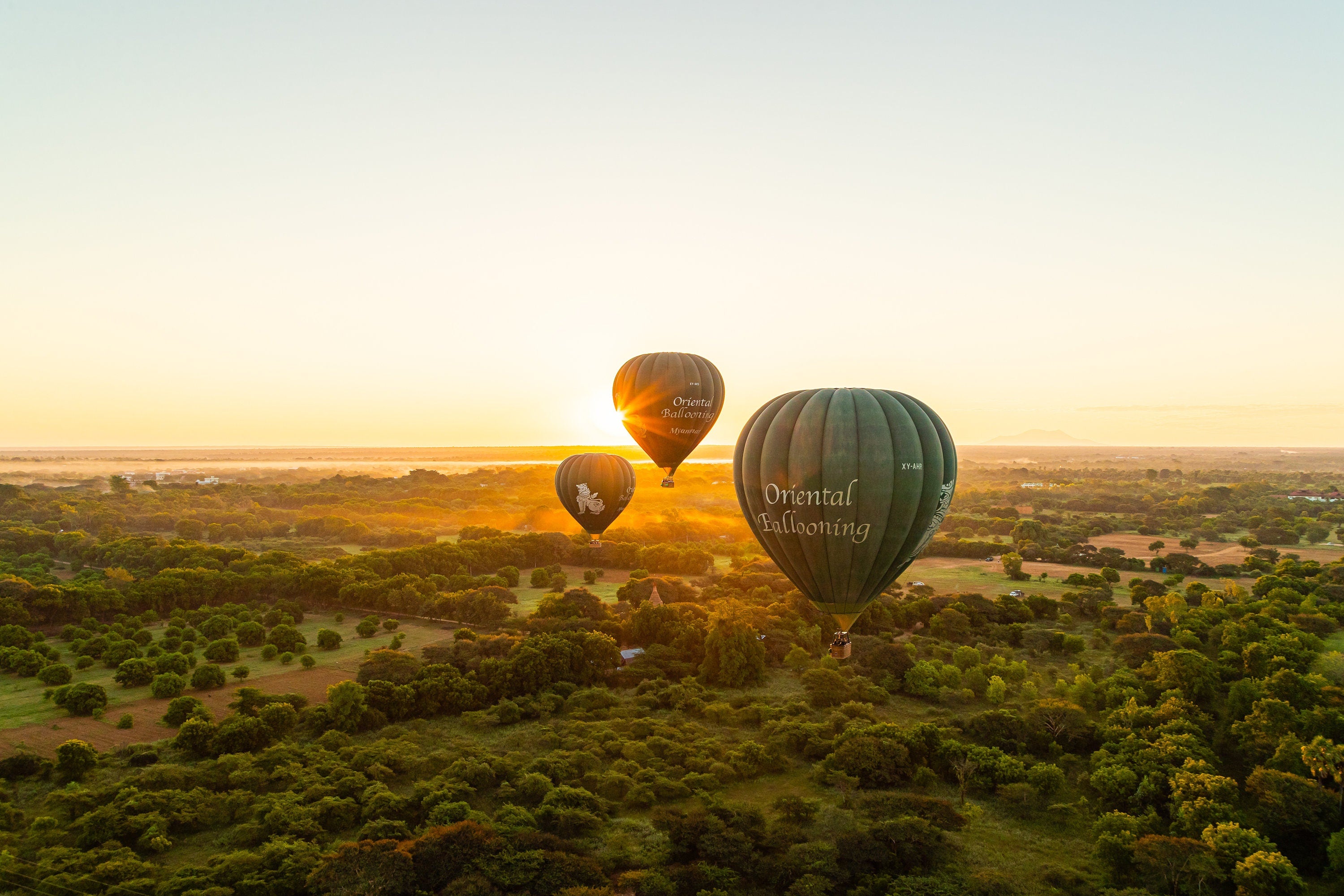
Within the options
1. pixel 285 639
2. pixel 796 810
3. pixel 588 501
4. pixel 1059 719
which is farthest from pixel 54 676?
pixel 1059 719

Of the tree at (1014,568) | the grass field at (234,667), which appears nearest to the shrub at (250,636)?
the grass field at (234,667)

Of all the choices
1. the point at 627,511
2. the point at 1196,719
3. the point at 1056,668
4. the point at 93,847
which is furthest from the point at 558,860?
the point at 627,511

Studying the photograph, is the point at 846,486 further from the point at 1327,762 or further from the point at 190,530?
the point at 190,530

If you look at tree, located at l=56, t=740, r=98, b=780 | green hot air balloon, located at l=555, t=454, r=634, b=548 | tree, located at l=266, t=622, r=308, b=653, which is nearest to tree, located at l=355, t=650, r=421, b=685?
tree, located at l=266, t=622, r=308, b=653

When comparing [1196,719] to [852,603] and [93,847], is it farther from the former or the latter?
[93,847]

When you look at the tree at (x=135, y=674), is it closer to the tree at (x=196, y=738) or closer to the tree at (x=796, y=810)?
the tree at (x=196, y=738)

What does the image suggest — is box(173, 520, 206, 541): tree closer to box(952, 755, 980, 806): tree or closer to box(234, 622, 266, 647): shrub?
box(234, 622, 266, 647): shrub
